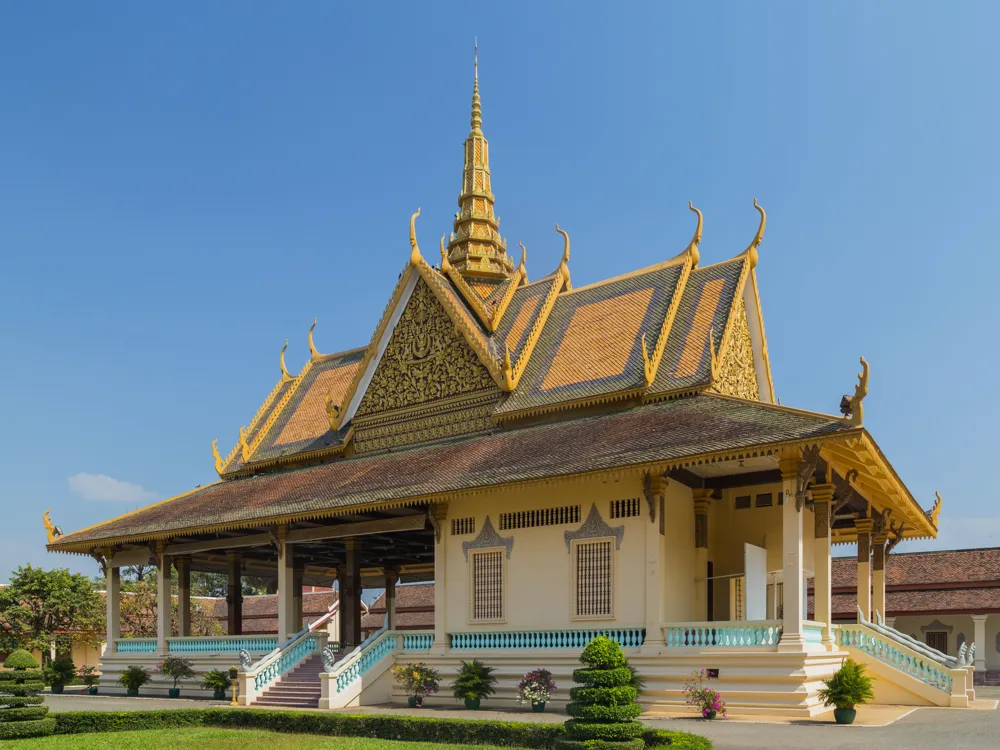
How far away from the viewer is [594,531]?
18.5 m

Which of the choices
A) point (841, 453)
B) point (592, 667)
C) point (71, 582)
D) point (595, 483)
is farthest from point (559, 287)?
point (71, 582)

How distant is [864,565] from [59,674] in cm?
1920

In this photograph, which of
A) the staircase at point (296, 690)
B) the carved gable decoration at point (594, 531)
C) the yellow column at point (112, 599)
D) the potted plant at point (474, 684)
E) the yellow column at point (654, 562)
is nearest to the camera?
the yellow column at point (654, 562)

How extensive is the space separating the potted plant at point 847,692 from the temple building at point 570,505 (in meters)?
0.68

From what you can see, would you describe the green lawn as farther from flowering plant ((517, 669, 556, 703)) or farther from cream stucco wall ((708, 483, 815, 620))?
cream stucco wall ((708, 483, 815, 620))

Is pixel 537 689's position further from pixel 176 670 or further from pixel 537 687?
pixel 176 670

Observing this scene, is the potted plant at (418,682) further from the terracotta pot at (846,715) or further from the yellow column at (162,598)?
the yellow column at (162,598)

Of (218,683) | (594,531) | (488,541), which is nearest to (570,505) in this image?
(594,531)

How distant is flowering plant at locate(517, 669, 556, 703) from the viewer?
17.6m

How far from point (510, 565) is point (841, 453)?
19.8ft

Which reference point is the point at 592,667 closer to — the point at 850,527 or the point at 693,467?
the point at 693,467

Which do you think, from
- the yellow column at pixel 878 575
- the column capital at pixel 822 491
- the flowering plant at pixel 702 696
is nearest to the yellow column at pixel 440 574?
the flowering plant at pixel 702 696

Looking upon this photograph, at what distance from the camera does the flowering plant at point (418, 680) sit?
63.3 ft

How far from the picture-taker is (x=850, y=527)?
24.1 m
